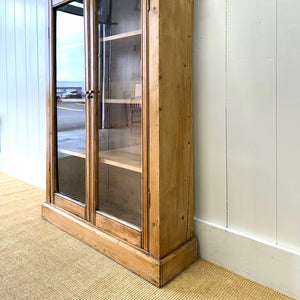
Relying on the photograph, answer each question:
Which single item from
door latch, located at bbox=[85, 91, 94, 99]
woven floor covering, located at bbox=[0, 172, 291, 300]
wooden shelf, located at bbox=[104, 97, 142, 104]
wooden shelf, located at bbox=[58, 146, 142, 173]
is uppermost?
door latch, located at bbox=[85, 91, 94, 99]

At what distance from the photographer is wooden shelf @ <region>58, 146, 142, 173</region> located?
4.40 feet

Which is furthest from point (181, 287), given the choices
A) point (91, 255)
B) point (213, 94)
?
point (213, 94)

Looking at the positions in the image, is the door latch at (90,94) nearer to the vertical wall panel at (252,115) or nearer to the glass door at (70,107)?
the glass door at (70,107)

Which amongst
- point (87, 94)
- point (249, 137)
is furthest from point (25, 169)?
point (249, 137)

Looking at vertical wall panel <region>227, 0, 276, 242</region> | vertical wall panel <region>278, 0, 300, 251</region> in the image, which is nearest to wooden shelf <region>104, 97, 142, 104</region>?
vertical wall panel <region>227, 0, 276, 242</region>

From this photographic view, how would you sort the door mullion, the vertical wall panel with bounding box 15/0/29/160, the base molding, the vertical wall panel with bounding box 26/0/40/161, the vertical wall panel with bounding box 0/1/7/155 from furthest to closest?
the vertical wall panel with bounding box 0/1/7/155 < the vertical wall panel with bounding box 15/0/29/160 < the vertical wall panel with bounding box 26/0/40/161 < the door mullion < the base molding

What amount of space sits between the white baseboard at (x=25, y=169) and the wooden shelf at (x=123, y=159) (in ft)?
3.95

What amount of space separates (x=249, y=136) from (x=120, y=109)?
60cm

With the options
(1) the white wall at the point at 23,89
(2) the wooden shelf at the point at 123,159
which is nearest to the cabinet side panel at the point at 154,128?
(2) the wooden shelf at the point at 123,159

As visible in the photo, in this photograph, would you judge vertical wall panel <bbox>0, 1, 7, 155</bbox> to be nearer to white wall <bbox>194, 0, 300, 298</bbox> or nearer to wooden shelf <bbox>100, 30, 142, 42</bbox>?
wooden shelf <bbox>100, 30, 142, 42</bbox>

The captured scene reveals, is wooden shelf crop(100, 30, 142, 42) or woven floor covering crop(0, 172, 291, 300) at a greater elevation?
wooden shelf crop(100, 30, 142, 42)

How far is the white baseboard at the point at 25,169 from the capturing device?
8.55ft

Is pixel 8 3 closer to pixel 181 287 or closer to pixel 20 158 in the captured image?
pixel 20 158

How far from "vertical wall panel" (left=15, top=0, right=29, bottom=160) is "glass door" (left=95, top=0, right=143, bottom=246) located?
1.55m
